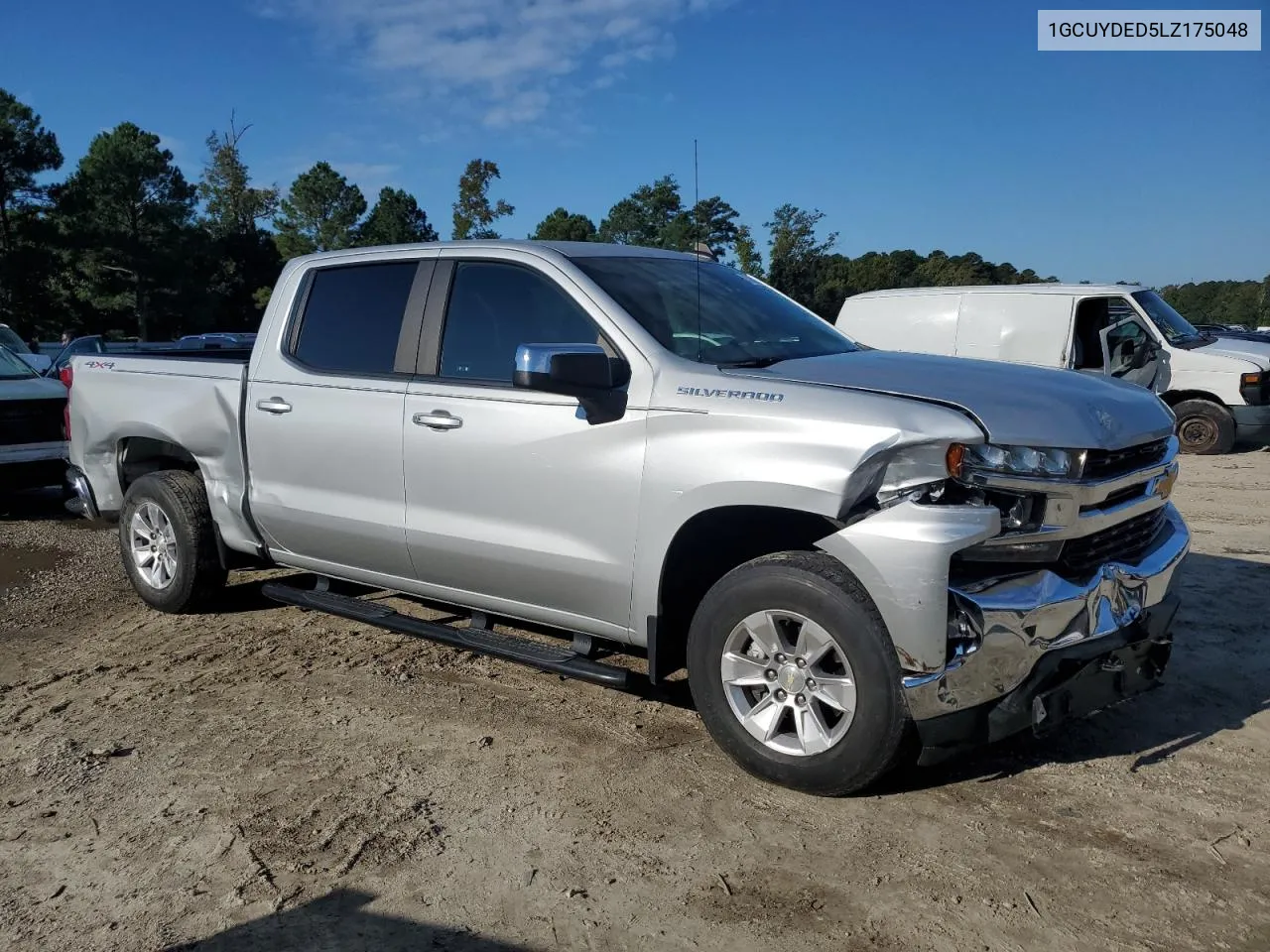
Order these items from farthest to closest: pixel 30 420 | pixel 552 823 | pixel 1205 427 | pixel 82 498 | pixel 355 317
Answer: pixel 1205 427
pixel 30 420
pixel 82 498
pixel 355 317
pixel 552 823

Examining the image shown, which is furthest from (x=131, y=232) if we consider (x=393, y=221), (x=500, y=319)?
(x=500, y=319)

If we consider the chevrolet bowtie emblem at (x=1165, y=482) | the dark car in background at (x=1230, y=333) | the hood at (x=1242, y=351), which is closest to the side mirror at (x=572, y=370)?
the chevrolet bowtie emblem at (x=1165, y=482)

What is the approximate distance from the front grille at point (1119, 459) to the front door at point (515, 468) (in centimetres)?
154

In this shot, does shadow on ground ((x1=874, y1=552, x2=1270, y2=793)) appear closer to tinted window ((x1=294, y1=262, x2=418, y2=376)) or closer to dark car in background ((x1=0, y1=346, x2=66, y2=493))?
tinted window ((x1=294, y1=262, x2=418, y2=376))

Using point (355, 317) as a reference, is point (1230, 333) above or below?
below

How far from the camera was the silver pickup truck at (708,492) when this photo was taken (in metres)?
3.23

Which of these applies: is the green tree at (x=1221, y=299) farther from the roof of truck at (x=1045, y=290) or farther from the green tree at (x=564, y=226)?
the roof of truck at (x=1045, y=290)

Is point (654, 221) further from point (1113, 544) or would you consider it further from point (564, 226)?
point (564, 226)

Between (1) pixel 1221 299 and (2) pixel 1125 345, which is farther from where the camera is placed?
(1) pixel 1221 299

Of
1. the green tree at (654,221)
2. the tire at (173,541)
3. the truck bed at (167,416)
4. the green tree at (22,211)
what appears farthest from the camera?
the green tree at (22,211)

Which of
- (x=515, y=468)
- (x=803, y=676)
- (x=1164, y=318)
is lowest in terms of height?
(x=803, y=676)

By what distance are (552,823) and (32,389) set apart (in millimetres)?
7902

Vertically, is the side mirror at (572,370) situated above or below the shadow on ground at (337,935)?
above

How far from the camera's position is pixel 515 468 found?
4.13 metres
